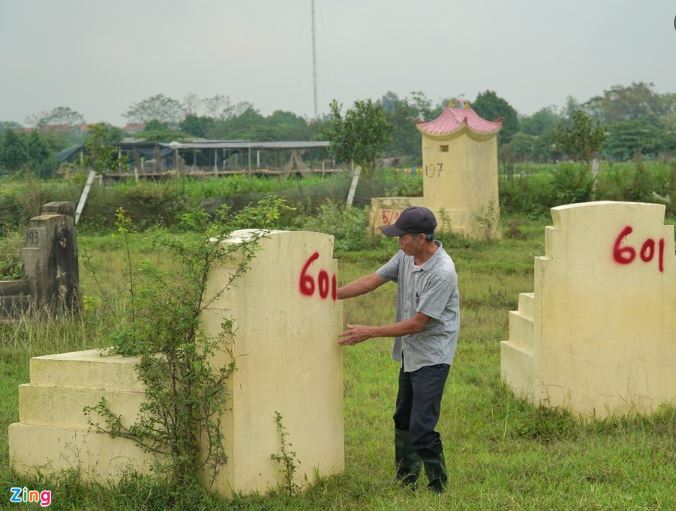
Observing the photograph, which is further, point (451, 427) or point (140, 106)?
point (140, 106)

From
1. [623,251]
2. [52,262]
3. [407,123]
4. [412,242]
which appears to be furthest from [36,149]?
[412,242]

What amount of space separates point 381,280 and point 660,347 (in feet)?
8.51

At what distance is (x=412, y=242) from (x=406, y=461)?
49.5 inches

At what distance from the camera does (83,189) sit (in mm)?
22703

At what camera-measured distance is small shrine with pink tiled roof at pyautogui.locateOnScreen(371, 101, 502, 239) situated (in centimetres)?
1936

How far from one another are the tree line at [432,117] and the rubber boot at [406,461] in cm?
1638

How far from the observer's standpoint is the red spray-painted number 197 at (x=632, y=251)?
24.4 feet

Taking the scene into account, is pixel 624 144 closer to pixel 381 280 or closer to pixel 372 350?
pixel 372 350

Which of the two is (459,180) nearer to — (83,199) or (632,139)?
(83,199)

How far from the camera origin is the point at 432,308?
572cm

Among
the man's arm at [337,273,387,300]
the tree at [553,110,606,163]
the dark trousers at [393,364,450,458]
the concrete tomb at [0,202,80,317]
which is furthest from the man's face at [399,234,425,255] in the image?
the tree at [553,110,606,163]

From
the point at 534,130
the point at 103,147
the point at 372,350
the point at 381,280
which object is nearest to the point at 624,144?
the point at 534,130

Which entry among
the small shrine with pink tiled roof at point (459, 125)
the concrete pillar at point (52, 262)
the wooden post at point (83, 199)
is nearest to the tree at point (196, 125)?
the wooden post at point (83, 199)
